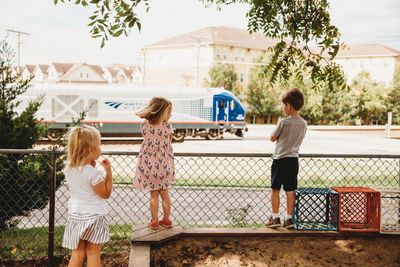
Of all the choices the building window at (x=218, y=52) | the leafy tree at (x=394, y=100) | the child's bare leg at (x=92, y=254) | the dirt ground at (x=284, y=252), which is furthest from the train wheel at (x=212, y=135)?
the building window at (x=218, y=52)

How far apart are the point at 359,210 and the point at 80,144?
3.21 meters

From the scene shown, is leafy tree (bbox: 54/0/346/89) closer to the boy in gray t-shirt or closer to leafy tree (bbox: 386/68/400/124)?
the boy in gray t-shirt

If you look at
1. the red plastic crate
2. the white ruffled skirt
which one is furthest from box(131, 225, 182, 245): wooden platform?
the red plastic crate

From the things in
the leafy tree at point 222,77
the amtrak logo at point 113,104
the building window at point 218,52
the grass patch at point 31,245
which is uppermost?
the building window at point 218,52

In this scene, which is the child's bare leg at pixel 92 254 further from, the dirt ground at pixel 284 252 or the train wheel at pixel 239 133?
the train wheel at pixel 239 133

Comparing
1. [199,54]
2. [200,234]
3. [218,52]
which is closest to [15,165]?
[200,234]

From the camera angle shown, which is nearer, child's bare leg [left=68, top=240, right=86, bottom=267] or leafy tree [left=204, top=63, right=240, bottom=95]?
child's bare leg [left=68, top=240, right=86, bottom=267]

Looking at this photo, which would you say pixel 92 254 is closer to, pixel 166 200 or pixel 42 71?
pixel 166 200

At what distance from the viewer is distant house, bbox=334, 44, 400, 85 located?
75000 mm

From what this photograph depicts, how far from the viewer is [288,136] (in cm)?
473

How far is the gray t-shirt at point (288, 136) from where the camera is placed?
4.71m

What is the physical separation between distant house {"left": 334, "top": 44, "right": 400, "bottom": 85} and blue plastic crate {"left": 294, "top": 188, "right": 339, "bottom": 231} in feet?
244

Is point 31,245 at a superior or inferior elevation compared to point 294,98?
inferior

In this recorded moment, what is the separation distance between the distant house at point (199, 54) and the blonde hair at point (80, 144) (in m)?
58.2
